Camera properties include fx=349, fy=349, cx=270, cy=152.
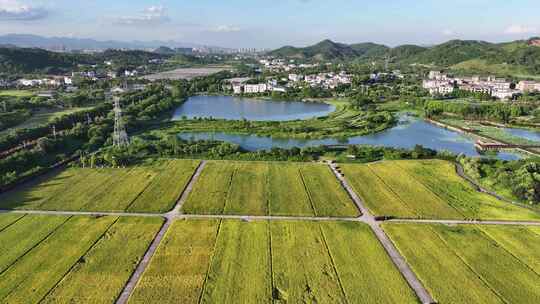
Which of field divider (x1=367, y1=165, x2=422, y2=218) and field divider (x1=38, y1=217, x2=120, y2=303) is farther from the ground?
field divider (x1=367, y1=165, x2=422, y2=218)

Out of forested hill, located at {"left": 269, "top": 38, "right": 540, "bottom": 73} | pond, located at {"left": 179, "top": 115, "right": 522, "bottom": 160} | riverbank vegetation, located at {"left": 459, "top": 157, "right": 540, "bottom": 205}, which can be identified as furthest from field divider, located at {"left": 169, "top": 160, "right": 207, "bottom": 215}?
forested hill, located at {"left": 269, "top": 38, "right": 540, "bottom": 73}

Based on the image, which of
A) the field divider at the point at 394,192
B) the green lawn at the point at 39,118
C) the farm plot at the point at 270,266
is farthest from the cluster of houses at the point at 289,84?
the farm plot at the point at 270,266

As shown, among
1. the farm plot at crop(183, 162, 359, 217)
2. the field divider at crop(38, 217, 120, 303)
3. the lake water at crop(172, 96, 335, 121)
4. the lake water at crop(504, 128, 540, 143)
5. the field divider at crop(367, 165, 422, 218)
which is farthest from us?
the lake water at crop(172, 96, 335, 121)

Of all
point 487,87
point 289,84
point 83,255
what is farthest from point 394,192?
point 289,84

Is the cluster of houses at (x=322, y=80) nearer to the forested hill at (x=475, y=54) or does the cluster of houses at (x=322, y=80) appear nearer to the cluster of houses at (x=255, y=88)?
the cluster of houses at (x=255, y=88)

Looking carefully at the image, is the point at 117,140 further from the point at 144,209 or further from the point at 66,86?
the point at 66,86

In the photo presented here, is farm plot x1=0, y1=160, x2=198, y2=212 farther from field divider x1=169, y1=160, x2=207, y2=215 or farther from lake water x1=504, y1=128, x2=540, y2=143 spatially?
lake water x1=504, y1=128, x2=540, y2=143
